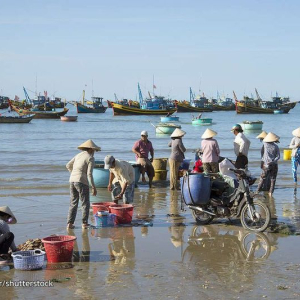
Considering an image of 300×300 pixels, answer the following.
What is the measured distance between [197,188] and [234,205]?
652mm

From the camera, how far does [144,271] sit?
6.76 meters

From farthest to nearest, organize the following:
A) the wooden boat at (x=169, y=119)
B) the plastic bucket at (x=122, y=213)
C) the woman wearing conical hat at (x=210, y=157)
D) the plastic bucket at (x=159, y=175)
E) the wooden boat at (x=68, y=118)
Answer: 1. the wooden boat at (x=68, y=118)
2. the wooden boat at (x=169, y=119)
3. the plastic bucket at (x=159, y=175)
4. the woman wearing conical hat at (x=210, y=157)
5. the plastic bucket at (x=122, y=213)

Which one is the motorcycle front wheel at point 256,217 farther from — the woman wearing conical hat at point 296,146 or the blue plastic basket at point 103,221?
the woman wearing conical hat at point 296,146

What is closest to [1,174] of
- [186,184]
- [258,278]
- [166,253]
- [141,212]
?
[141,212]

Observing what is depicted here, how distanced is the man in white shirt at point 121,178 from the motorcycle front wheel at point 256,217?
2.04 meters

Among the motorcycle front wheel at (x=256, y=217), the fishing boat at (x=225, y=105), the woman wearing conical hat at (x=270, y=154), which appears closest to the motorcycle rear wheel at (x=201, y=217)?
the motorcycle front wheel at (x=256, y=217)

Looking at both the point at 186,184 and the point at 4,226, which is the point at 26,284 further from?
the point at 186,184

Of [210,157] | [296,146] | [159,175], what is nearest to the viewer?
[210,157]

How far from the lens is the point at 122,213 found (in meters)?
9.39

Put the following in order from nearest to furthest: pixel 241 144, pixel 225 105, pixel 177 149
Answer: pixel 241 144 < pixel 177 149 < pixel 225 105

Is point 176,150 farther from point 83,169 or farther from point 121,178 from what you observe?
point 83,169

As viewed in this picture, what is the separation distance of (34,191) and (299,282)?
30.7 ft

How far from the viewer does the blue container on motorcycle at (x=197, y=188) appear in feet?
29.8

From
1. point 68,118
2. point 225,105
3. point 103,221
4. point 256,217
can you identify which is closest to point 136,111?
point 68,118
